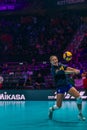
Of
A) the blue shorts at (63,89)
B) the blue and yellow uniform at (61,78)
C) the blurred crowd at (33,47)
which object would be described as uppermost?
the blurred crowd at (33,47)

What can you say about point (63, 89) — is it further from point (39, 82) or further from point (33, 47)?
point (33, 47)

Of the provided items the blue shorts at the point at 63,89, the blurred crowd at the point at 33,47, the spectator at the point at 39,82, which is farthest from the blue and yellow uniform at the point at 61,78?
the spectator at the point at 39,82

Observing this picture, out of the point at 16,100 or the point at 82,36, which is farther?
the point at 82,36

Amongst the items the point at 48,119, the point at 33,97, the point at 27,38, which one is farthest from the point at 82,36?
the point at 48,119

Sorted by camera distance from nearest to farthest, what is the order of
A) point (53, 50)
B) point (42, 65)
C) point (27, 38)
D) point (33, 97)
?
point (33, 97) → point (42, 65) → point (53, 50) → point (27, 38)

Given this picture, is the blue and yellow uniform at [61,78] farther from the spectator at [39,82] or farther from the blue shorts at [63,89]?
the spectator at [39,82]

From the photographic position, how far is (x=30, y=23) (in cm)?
3228

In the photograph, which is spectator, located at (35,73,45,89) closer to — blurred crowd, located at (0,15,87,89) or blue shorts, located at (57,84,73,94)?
blurred crowd, located at (0,15,87,89)

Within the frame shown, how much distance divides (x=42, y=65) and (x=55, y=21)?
7120mm

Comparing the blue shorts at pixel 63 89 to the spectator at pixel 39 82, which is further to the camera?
the spectator at pixel 39 82

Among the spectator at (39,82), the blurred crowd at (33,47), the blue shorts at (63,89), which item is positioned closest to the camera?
the blue shorts at (63,89)

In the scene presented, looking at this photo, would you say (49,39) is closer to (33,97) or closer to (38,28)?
(38,28)

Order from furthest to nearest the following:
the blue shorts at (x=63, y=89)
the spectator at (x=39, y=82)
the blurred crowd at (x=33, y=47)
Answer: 1. the blurred crowd at (x=33, y=47)
2. the spectator at (x=39, y=82)
3. the blue shorts at (x=63, y=89)

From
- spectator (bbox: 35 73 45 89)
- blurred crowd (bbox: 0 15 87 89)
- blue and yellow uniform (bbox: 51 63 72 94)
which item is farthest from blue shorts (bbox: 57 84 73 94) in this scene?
spectator (bbox: 35 73 45 89)
